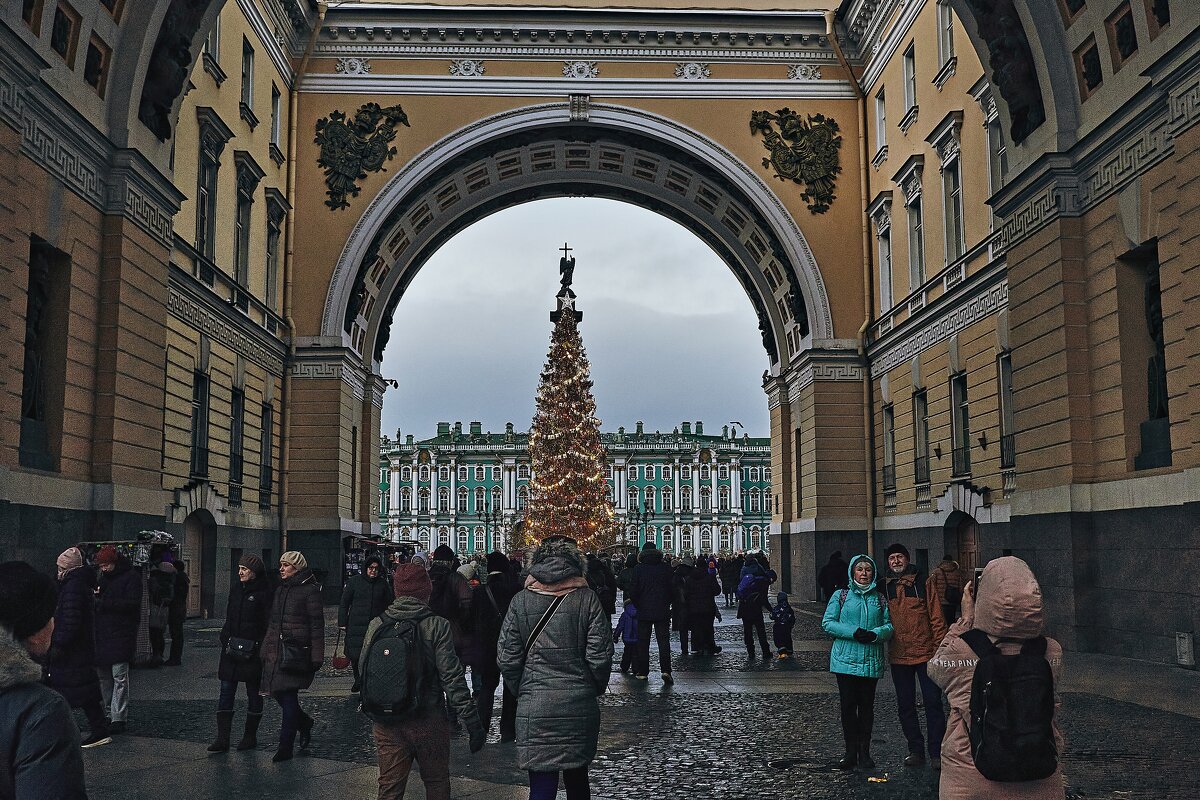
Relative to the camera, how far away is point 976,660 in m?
4.66

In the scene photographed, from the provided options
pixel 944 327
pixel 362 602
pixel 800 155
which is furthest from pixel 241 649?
pixel 800 155

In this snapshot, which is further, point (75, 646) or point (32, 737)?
point (75, 646)

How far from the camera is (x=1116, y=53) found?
15.3 m

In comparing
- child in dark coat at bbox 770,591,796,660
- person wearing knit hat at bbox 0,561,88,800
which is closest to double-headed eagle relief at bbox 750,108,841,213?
child in dark coat at bbox 770,591,796,660

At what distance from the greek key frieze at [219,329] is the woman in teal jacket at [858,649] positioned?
49.1ft

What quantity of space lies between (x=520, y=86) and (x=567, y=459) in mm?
19157

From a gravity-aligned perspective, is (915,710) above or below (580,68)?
below

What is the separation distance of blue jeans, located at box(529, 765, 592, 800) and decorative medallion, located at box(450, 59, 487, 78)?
2673 centimetres

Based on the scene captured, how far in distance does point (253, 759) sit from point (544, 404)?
38.9 meters

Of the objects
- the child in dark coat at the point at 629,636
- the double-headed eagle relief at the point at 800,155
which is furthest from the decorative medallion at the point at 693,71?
the child in dark coat at the point at 629,636

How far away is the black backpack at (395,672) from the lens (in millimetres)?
6266

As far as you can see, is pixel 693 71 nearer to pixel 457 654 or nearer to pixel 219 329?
pixel 219 329

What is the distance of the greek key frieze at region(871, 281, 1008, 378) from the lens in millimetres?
21562

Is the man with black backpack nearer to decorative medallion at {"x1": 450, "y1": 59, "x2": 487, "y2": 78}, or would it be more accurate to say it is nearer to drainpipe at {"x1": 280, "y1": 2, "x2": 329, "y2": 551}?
drainpipe at {"x1": 280, "y1": 2, "x2": 329, "y2": 551}
